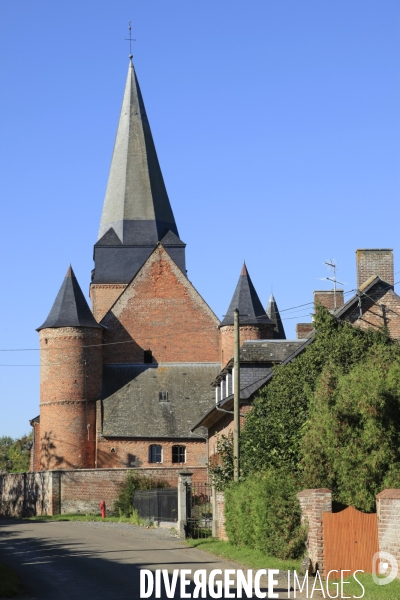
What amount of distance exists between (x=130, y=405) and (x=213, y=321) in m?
7.60

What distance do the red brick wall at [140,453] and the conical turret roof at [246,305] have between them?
23.6 feet

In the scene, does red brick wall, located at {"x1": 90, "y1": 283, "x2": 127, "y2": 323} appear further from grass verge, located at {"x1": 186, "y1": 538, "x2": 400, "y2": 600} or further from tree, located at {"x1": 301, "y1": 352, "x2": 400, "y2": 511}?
tree, located at {"x1": 301, "y1": 352, "x2": 400, "y2": 511}

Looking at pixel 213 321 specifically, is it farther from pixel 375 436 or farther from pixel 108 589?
pixel 108 589

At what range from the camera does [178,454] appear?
48719 millimetres

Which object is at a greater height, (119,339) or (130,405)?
(119,339)

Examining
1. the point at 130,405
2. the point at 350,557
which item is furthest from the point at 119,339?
the point at 350,557

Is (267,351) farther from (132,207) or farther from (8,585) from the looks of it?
(132,207)

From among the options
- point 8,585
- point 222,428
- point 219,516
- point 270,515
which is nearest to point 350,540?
point 270,515

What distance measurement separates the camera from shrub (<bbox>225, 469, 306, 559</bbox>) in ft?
63.1

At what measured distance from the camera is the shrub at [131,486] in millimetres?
42094

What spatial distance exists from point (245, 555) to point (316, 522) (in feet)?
12.1

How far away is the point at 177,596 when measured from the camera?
1540cm

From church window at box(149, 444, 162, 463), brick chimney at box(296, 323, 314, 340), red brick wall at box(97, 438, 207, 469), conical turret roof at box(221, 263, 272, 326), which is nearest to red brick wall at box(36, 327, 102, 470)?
red brick wall at box(97, 438, 207, 469)

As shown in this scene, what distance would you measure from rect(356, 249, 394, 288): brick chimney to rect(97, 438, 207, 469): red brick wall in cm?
1973
